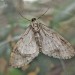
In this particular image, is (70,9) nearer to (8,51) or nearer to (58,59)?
(58,59)

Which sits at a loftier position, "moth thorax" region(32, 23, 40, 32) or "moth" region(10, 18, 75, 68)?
"moth thorax" region(32, 23, 40, 32)

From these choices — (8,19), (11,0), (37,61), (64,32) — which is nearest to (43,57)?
(37,61)

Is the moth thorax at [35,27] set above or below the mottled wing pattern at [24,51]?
above

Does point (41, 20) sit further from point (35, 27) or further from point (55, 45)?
point (55, 45)

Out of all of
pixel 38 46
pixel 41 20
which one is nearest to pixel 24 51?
pixel 38 46
